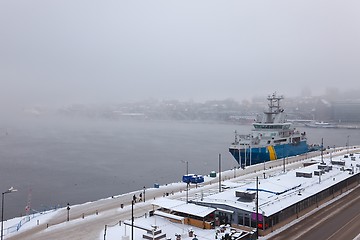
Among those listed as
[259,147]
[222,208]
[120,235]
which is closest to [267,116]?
[259,147]

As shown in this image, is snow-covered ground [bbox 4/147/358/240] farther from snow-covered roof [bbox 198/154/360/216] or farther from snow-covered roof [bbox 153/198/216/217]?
snow-covered roof [bbox 198/154/360/216]

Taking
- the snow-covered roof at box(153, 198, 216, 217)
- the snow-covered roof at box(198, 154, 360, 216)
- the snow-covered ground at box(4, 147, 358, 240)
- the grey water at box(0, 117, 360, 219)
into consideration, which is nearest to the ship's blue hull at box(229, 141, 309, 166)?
the grey water at box(0, 117, 360, 219)

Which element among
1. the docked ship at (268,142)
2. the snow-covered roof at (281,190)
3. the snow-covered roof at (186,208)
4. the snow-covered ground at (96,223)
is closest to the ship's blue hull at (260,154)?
the docked ship at (268,142)

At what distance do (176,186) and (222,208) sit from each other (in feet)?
45.2

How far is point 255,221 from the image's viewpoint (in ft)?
71.5

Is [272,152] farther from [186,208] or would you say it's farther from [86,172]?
[186,208]

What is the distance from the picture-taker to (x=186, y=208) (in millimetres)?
23156

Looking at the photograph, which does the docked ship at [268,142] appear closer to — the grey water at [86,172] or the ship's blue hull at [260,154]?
the ship's blue hull at [260,154]

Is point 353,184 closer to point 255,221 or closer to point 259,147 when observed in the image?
point 255,221

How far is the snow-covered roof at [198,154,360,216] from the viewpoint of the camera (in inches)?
923

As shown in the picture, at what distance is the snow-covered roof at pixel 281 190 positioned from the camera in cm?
2345

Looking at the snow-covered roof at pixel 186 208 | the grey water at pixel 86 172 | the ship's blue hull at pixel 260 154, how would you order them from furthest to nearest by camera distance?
the ship's blue hull at pixel 260 154, the grey water at pixel 86 172, the snow-covered roof at pixel 186 208

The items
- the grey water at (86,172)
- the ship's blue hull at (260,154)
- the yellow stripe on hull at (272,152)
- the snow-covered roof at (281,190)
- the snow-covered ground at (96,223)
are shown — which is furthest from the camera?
the yellow stripe on hull at (272,152)

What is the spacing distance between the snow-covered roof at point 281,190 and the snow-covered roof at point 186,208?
107 centimetres
